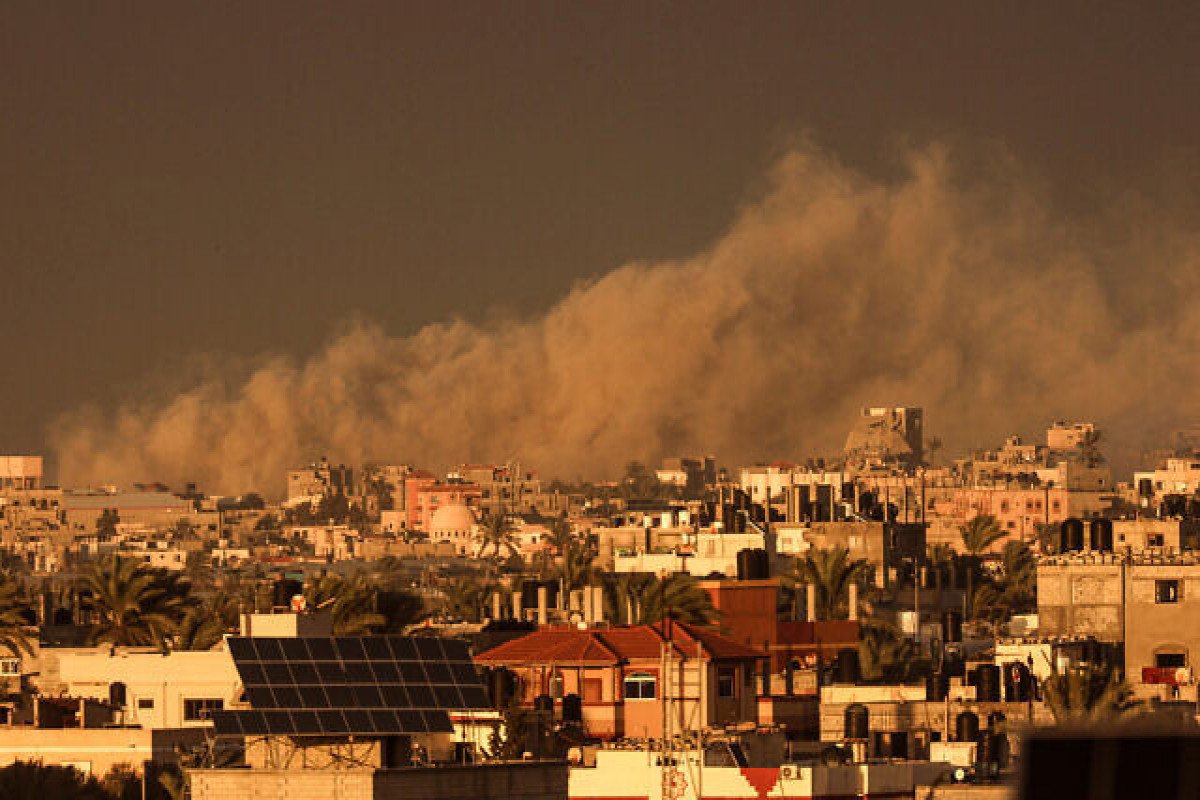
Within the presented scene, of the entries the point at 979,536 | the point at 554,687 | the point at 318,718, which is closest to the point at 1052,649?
the point at 554,687

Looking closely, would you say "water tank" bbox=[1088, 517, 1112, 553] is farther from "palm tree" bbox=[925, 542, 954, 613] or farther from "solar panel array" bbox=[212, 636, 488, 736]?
"solar panel array" bbox=[212, 636, 488, 736]

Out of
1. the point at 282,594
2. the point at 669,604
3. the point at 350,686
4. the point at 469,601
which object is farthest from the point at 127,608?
the point at 469,601

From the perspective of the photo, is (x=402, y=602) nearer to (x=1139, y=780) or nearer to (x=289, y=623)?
(x=289, y=623)

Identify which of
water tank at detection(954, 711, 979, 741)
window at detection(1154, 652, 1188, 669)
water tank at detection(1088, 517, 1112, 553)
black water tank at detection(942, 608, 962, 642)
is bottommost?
water tank at detection(954, 711, 979, 741)

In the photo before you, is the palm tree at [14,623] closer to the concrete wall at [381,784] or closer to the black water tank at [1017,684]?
the black water tank at [1017,684]

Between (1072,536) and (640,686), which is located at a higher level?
(1072,536)

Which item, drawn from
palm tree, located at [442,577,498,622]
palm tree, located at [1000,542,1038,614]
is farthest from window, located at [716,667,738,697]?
palm tree, located at [442,577,498,622]

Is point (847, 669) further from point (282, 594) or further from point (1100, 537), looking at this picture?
point (1100, 537)
